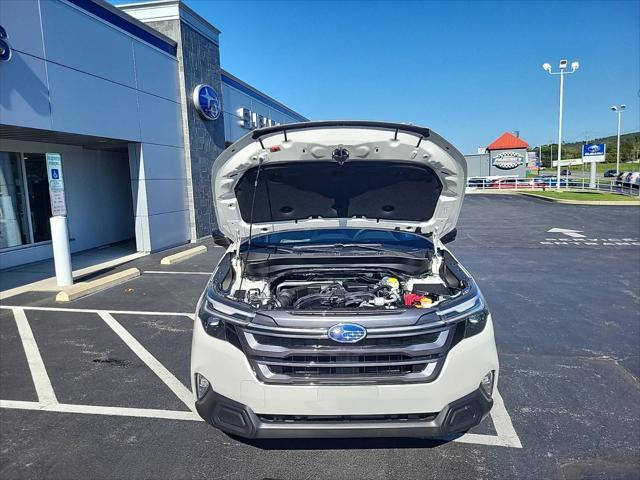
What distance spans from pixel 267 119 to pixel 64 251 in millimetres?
14529

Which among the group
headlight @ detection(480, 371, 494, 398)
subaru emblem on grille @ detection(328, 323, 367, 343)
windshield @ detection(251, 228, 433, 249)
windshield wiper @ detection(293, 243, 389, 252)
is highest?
windshield @ detection(251, 228, 433, 249)

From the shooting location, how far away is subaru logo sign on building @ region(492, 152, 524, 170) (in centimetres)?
4162

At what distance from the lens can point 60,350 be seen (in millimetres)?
4574

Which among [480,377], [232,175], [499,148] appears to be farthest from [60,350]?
[499,148]

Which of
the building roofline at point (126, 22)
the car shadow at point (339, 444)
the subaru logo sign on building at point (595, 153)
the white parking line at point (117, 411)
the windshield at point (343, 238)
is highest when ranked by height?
the building roofline at point (126, 22)

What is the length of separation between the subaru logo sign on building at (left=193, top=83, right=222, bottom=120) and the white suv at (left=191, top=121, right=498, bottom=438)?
33.2ft

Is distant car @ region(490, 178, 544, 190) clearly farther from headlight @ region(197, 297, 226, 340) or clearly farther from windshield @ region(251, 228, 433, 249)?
headlight @ region(197, 297, 226, 340)

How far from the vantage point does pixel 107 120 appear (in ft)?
30.5

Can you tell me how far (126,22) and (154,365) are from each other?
8.93m

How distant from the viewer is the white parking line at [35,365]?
3.58 metres

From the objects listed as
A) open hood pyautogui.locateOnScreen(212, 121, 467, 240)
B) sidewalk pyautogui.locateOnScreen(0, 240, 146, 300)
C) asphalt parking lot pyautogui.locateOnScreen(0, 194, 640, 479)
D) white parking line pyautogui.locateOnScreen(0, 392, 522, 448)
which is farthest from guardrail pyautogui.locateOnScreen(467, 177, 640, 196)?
white parking line pyautogui.locateOnScreen(0, 392, 522, 448)

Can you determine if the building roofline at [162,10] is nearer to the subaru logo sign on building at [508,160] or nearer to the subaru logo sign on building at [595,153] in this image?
the subaru logo sign on building at [595,153]

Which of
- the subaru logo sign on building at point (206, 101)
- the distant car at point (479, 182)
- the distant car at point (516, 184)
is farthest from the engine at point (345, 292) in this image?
the distant car at point (479, 182)

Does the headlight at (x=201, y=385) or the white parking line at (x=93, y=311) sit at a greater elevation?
the headlight at (x=201, y=385)
